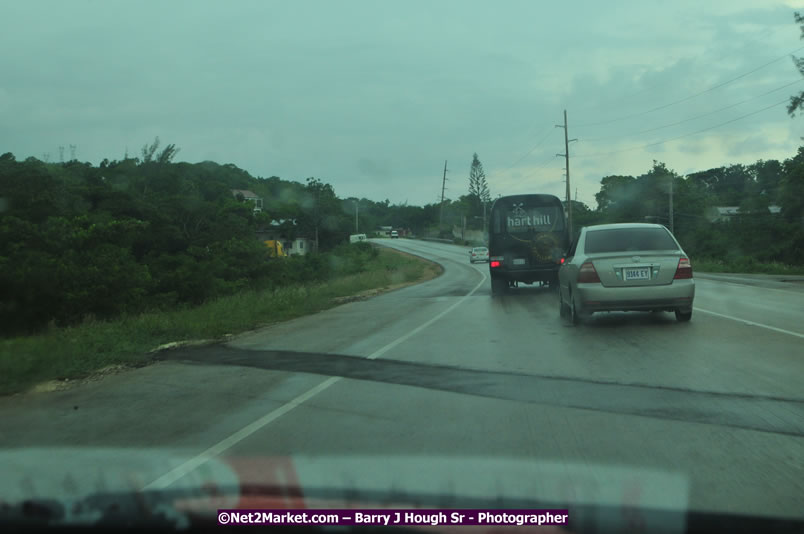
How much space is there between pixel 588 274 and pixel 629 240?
3.52ft

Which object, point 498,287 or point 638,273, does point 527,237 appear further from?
point 638,273

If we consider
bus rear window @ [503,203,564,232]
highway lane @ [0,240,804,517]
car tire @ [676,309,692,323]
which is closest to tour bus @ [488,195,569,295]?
bus rear window @ [503,203,564,232]

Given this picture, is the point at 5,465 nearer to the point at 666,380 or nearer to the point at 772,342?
the point at 666,380

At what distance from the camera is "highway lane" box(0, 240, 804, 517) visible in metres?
5.02

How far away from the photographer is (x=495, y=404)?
6703mm

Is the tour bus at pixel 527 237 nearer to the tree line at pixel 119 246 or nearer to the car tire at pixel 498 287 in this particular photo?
the car tire at pixel 498 287

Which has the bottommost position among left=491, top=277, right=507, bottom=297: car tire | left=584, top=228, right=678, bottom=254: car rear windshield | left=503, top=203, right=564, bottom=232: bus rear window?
left=491, top=277, right=507, bottom=297: car tire

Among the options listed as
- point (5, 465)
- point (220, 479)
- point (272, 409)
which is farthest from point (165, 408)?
point (220, 479)

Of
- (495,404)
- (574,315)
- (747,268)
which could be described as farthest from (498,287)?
(747,268)

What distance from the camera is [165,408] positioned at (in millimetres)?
7023

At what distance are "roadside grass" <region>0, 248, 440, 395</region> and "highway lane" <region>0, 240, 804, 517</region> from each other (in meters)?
0.76

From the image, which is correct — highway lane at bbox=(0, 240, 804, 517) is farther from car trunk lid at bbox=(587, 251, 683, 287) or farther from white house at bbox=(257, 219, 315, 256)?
white house at bbox=(257, 219, 315, 256)

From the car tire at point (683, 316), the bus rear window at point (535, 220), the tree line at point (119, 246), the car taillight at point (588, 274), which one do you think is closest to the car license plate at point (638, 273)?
the car taillight at point (588, 274)

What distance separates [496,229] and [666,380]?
570 inches
